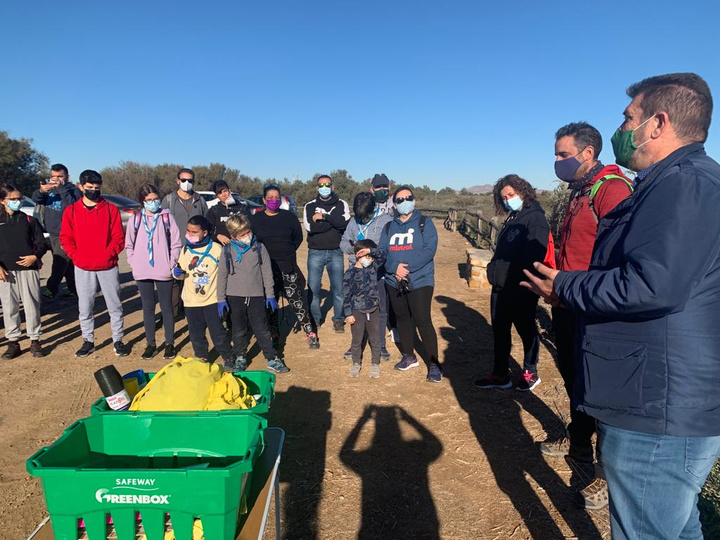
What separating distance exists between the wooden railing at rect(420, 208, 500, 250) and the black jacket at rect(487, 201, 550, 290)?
7.90m

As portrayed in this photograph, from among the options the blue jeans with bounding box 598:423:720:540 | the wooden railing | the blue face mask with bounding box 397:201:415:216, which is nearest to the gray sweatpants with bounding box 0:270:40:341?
the blue face mask with bounding box 397:201:415:216

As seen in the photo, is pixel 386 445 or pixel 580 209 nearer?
pixel 580 209

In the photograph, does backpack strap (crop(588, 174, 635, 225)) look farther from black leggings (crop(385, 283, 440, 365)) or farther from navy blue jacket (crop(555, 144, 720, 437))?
black leggings (crop(385, 283, 440, 365))

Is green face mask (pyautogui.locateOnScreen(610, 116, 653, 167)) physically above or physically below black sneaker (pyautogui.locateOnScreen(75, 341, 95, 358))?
above

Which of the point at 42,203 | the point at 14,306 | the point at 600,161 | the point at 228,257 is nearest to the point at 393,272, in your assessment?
the point at 228,257

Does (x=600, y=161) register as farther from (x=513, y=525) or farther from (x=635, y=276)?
(x=513, y=525)

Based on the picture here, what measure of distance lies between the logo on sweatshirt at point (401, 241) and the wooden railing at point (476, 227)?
772 cm

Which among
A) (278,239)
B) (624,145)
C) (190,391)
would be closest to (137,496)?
(190,391)

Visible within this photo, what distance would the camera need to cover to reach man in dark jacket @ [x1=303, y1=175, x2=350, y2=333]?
19.8 ft

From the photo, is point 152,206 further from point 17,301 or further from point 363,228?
point 363,228

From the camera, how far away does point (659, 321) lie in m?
1.46

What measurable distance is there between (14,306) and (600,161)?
6.59 m

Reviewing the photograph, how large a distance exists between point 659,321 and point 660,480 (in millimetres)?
575

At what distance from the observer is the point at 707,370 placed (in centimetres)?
144
